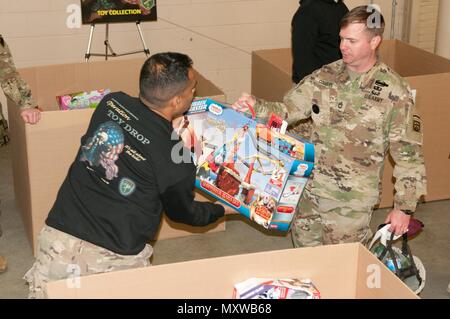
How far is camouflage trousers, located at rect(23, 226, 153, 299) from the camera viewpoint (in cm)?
270

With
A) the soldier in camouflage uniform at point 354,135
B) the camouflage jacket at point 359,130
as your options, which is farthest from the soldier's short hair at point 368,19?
the camouflage jacket at point 359,130

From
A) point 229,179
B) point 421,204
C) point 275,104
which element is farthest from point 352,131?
point 421,204

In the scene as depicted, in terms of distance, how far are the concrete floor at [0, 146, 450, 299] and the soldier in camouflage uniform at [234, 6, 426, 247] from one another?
3.29 ft

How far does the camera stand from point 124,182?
8.47 feet

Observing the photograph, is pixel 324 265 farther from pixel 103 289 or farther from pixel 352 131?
pixel 352 131

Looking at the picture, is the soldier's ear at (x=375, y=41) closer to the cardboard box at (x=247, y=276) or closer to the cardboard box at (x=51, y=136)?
the cardboard box at (x=247, y=276)

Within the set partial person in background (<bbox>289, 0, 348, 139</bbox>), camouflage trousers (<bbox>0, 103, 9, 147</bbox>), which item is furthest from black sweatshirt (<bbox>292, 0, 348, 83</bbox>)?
camouflage trousers (<bbox>0, 103, 9, 147</bbox>)

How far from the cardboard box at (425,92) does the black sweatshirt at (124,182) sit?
2.48 m

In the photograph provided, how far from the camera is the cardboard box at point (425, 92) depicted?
4.85 m

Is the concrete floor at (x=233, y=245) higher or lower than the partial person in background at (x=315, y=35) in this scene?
lower

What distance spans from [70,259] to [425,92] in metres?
2.93

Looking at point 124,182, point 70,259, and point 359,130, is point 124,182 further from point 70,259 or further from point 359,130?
point 359,130
